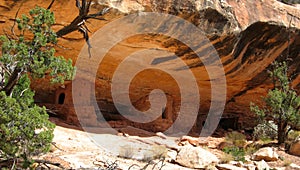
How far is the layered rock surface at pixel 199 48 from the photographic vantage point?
6969 millimetres

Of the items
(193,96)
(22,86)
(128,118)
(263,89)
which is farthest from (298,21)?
(22,86)

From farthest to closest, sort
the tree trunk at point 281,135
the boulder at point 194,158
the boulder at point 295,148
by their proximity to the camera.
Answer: the tree trunk at point 281,135
the boulder at point 295,148
the boulder at point 194,158

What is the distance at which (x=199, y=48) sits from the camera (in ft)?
27.3

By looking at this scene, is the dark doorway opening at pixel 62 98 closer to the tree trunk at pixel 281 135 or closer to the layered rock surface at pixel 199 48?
the layered rock surface at pixel 199 48

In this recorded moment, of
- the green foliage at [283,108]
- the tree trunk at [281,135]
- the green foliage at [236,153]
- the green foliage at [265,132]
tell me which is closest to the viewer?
the green foliage at [236,153]

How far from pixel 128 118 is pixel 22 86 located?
7235 mm

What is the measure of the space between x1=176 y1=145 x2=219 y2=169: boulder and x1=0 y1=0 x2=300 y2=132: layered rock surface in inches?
99.4

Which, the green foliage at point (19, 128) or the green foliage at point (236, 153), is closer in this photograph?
the green foliage at point (19, 128)

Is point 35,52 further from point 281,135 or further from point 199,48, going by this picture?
point 281,135

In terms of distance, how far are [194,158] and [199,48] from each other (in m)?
2.75

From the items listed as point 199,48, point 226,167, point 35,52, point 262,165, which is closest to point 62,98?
point 199,48

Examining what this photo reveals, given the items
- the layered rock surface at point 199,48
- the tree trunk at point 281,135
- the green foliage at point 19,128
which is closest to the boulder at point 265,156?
the tree trunk at point 281,135

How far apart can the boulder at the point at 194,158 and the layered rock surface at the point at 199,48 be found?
2.53 m

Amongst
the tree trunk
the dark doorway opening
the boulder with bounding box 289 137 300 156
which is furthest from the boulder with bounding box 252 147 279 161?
the dark doorway opening
